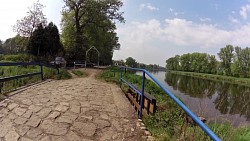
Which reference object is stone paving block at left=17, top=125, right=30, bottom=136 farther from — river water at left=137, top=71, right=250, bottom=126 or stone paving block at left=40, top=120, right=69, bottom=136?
river water at left=137, top=71, right=250, bottom=126

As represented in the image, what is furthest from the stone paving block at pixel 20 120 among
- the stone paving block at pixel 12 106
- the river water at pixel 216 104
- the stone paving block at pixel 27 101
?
the river water at pixel 216 104

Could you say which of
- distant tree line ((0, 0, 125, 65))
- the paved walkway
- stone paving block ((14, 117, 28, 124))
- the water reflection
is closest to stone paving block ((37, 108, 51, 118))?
the paved walkway

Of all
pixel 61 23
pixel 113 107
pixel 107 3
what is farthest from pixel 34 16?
pixel 113 107

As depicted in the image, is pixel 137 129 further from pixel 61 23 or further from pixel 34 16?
pixel 61 23

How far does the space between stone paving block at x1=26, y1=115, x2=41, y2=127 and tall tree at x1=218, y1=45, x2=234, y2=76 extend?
71.1 m

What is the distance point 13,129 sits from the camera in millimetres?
3430

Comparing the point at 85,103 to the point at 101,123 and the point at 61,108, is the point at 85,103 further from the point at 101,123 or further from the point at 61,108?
the point at 101,123

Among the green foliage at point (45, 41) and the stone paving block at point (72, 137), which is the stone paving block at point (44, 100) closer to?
the stone paving block at point (72, 137)

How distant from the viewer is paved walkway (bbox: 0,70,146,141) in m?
3.35

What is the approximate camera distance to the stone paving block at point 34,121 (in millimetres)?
3641

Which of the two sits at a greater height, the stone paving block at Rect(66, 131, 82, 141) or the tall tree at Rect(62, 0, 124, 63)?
the tall tree at Rect(62, 0, 124, 63)

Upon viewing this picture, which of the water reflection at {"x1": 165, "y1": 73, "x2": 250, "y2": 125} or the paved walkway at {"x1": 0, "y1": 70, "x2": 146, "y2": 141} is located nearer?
the paved walkway at {"x1": 0, "y1": 70, "x2": 146, "y2": 141}

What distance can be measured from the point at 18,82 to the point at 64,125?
5386 mm

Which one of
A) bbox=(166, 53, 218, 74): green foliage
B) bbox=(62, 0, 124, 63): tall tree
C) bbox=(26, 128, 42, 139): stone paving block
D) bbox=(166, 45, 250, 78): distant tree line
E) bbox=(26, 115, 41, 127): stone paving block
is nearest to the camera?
bbox=(26, 128, 42, 139): stone paving block
